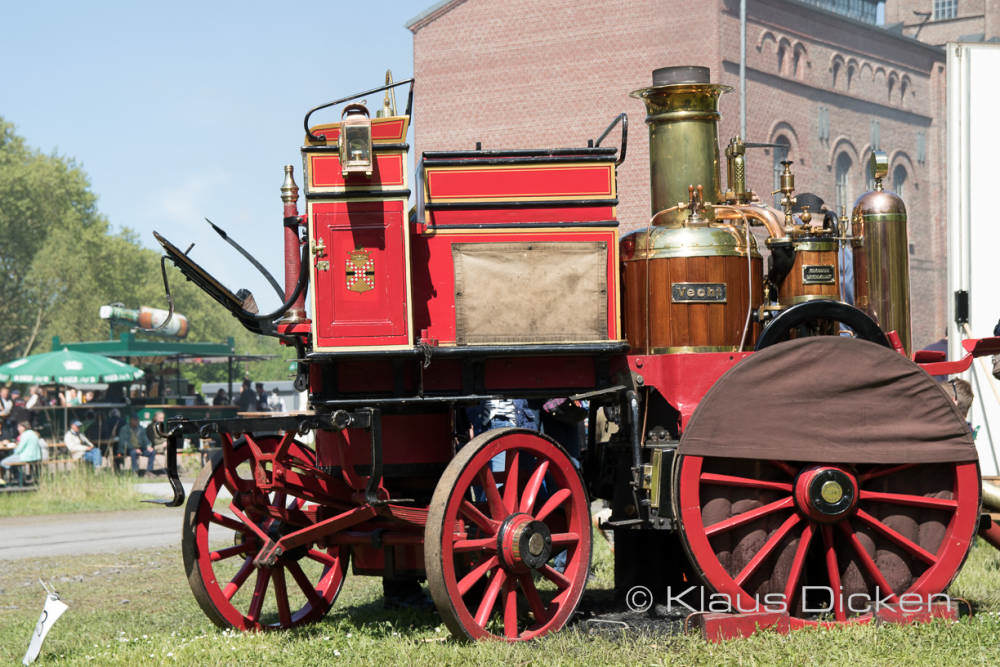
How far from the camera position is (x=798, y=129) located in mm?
40750

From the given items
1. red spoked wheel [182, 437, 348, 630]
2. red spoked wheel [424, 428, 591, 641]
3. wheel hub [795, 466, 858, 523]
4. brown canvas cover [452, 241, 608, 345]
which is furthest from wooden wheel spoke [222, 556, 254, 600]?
wheel hub [795, 466, 858, 523]

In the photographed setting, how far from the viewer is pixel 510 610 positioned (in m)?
6.07

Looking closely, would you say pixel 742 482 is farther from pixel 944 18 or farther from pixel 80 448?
pixel 944 18

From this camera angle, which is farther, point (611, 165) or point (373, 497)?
point (611, 165)

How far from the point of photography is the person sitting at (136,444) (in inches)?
983

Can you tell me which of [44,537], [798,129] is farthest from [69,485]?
[798,129]

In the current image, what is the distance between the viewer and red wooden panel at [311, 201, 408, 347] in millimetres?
6160

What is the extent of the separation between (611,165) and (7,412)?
19138 mm

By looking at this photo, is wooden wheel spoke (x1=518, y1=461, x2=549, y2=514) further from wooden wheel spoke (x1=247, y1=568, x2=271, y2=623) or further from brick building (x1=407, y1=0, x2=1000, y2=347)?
brick building (x1=407, y1=0, x2=1000, y2=347)

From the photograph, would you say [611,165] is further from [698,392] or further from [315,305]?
[315,305]

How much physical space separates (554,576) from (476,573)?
0.46m

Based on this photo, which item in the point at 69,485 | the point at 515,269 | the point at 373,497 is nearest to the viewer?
the point at 373,497

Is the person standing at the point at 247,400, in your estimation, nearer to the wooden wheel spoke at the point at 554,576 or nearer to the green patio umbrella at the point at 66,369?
the green patio umbrella at the point at 66,369

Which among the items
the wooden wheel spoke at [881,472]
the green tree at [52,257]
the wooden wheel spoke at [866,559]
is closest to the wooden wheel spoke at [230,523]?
the wooden wheel spoke at [866,559]
